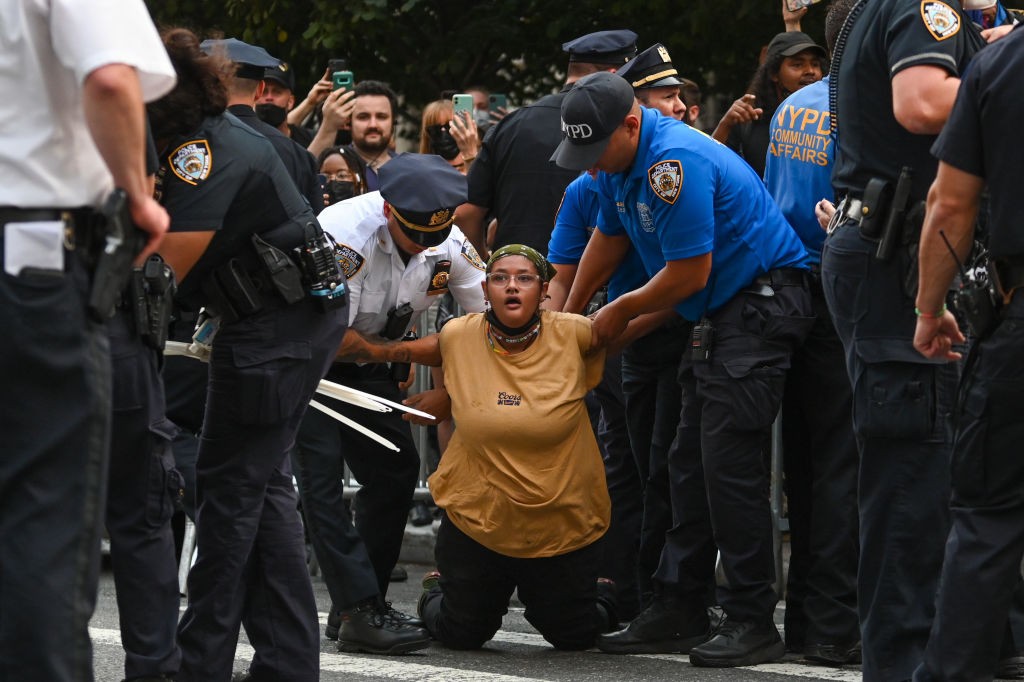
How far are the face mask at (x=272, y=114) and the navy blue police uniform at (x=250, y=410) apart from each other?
3.25 m

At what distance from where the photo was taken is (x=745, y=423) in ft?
19.2

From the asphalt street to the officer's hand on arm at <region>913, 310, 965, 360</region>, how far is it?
A: 1577mm

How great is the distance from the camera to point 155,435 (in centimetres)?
445

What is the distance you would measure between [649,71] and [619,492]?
1764 millimetres

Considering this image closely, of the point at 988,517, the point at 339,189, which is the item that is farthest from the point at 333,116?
the point at 988,517

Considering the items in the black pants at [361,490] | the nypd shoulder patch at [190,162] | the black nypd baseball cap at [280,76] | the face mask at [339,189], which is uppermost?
the black nypd baseball cap at [280,76]

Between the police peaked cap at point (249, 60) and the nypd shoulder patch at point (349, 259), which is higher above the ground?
the police peaked cap at point (249, 60)

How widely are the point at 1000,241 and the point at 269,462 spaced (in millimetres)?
2010

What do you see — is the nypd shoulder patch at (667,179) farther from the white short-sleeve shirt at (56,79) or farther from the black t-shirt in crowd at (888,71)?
the white short-sleeve shirt at (56,79)

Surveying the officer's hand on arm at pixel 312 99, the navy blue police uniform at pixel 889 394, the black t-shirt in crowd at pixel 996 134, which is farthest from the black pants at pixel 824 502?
the officer's hand on arm at pixel 312 99

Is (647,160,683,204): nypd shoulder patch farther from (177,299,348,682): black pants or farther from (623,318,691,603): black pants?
(177,299,348,682): black pants

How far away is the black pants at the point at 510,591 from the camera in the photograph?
6125mm

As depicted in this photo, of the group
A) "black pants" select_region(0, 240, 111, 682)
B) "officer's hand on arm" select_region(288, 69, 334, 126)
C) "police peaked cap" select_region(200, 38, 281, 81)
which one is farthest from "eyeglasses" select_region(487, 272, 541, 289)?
"officer's hand on arm" select_region(288, 69, 334, 126)

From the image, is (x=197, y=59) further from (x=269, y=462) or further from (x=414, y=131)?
(x=414, y=131)
